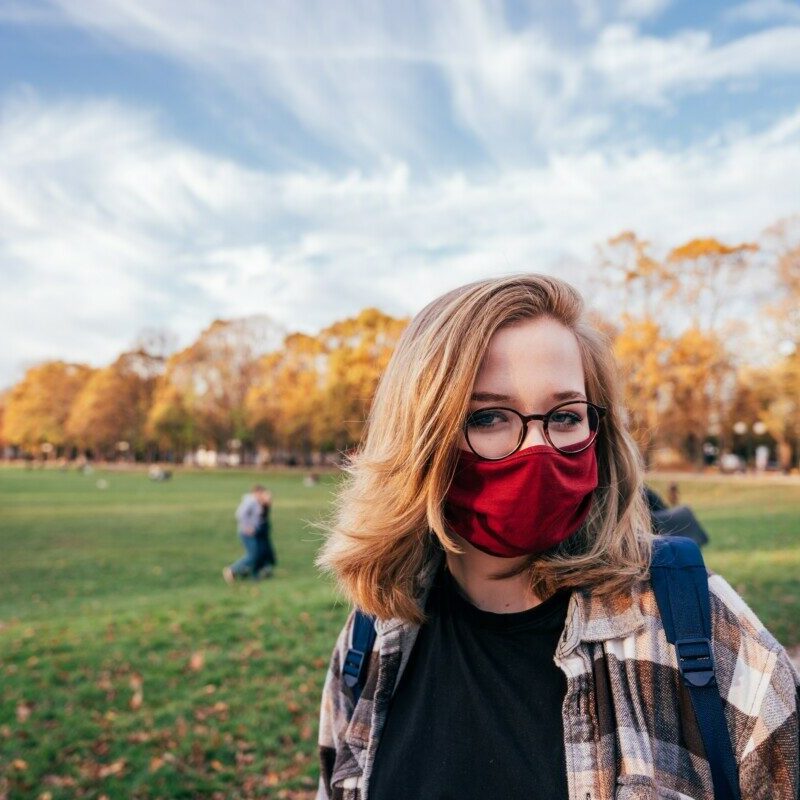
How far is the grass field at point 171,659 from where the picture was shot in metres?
4.95

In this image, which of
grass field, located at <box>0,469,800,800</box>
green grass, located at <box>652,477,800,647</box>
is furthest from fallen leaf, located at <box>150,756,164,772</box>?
green grass, located at <box>652,477,800,647</box>

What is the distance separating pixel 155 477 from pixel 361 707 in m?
50.0

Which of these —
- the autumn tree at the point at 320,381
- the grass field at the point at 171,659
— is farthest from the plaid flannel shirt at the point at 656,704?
the autumn tree at the point at 320,381

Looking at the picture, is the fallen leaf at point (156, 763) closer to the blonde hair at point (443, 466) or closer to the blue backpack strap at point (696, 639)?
the blonde hair at point (443, 466)

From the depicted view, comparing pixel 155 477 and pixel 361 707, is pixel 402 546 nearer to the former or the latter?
pixel 361 707

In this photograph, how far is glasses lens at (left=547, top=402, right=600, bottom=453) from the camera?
178 cm

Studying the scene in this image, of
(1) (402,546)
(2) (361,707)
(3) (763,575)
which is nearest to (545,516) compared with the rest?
(1) (402,546)

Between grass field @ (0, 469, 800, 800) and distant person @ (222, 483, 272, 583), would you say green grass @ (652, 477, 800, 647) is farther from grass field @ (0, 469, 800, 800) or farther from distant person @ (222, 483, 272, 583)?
distant person @ (222, 483, 272, 583)

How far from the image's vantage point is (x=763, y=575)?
10.6 m

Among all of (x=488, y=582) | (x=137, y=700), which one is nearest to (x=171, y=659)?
(x=137, y=700)

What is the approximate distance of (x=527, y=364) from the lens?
173cm

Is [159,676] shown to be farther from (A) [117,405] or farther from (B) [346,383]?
(A) [117,405]

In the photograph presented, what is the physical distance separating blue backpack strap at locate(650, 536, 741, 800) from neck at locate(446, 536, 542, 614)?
1.14ft

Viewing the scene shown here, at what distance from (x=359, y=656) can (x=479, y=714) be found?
0.41 metres
